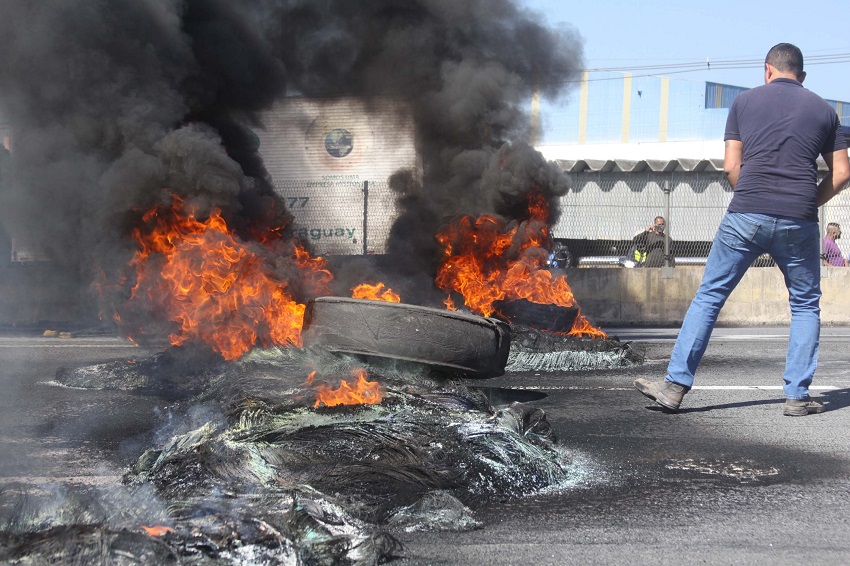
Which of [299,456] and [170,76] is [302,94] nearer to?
[170,76]

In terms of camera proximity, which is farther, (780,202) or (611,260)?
(611,260)

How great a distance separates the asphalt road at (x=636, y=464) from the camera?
113 inches

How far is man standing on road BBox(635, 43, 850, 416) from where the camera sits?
4.80m

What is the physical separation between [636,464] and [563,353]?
3.56 meters

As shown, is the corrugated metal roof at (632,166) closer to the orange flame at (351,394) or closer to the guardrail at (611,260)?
the guardrail at (611,260)

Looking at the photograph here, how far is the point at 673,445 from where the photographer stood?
4367mm

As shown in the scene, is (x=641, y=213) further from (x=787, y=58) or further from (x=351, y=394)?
(x=351, y=394)

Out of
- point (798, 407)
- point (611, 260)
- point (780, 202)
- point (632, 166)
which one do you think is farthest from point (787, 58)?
point (632, 166)

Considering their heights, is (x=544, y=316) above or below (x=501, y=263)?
below

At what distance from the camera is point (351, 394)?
455 centimetres

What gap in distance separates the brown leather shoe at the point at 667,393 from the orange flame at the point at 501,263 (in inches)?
114

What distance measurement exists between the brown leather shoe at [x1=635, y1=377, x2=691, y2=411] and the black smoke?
4559mm

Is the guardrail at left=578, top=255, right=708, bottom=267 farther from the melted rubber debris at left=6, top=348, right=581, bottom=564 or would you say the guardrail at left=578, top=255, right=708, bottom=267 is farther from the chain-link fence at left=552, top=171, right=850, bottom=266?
the melted rubber debris at left=6, top=348, right=581, bottom=564

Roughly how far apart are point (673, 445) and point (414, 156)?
29.0 feet
